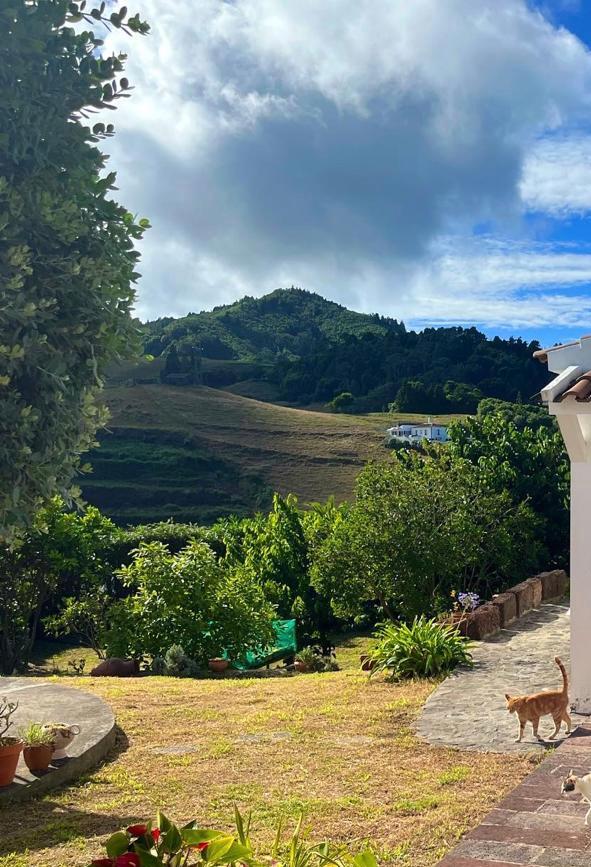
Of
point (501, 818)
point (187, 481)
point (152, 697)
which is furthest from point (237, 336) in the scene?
point (501, 818)

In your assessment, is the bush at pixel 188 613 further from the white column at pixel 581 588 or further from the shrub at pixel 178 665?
the white column at pixel 581 588

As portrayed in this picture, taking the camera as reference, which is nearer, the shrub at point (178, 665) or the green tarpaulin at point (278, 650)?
the shrub at point (178, 665)

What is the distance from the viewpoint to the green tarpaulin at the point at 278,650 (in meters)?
16.3

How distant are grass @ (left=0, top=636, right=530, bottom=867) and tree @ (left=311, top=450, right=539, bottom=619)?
522cm

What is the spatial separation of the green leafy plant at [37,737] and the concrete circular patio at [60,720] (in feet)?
0.72

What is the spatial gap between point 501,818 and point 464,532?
11017mm

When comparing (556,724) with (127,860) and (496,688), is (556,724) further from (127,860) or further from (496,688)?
(127,860)

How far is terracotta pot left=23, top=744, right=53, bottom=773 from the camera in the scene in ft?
24.5

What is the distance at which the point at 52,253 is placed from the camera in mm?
4270

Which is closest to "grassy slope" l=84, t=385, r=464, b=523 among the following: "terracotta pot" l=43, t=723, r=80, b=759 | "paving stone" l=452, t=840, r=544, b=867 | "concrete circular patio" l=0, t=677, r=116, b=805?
"concrete circular patio" l=0, t=677, r=116, b=805

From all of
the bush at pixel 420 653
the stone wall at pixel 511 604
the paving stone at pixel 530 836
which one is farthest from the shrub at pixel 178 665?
the paving stone at pixel 530 836

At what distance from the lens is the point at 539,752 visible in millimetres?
7602

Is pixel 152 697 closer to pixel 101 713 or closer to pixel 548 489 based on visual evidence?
pixel 101 713

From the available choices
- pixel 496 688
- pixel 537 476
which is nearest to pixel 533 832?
pixel 496 688
